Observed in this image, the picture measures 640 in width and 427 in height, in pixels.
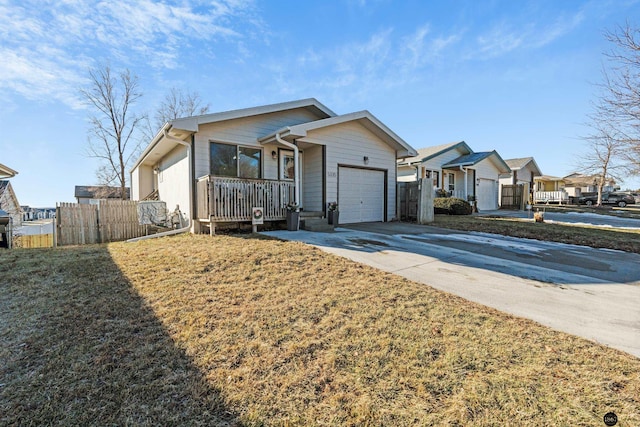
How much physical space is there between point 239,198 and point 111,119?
21.1 m

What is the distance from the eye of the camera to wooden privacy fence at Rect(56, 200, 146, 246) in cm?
1126

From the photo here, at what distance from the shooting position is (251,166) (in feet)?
33.1

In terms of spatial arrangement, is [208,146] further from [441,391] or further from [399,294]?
[441,391]

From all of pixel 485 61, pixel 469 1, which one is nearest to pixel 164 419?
pixel 469 1

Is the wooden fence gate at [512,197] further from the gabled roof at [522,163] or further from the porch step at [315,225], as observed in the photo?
the porch step at [315,225]

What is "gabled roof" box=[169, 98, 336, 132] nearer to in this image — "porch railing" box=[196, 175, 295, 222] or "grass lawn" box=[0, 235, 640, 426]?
"porch railing" box=[196, 175, 295, 222]

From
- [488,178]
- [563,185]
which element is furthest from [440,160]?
[563,185]

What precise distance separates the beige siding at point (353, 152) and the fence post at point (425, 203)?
1.19 m

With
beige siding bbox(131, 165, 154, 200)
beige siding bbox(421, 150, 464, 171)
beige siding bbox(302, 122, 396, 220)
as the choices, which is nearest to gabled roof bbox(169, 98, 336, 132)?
beige siding bbox(302, 122, 396, 220)

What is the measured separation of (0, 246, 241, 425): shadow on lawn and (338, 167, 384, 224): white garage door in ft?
27.2

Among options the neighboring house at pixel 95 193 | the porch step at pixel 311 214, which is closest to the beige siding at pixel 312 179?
the porch step at pixel 311 214

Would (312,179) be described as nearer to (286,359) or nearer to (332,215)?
(332,215)

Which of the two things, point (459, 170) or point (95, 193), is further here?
point (95, 193)

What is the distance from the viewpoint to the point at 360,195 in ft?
38.9
